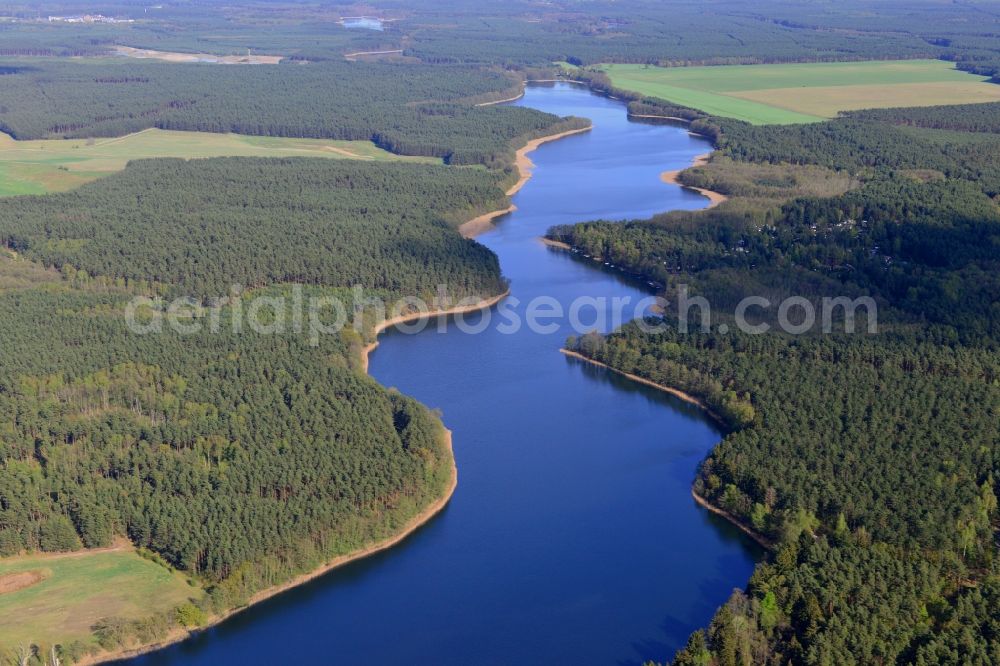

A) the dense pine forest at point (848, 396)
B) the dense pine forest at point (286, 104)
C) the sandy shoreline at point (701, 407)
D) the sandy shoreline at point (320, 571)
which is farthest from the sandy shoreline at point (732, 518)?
the dense pine forest at point (286, 104)

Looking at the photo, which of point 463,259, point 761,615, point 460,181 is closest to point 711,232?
point 463,259

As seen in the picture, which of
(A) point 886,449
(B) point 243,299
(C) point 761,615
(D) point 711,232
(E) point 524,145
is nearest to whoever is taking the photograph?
(C) point 761,615

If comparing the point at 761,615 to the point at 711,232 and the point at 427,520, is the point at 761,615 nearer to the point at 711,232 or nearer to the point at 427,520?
the point at 427,520

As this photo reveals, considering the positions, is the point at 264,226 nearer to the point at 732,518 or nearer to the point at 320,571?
the point at 320,571

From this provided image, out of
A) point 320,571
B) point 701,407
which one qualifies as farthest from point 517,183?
→ point 320,571

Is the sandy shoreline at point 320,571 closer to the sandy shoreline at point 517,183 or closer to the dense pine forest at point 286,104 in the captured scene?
the sandy shoreline at point 517,183

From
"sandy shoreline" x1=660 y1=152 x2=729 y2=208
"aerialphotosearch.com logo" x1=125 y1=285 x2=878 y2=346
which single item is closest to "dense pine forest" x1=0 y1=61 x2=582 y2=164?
"sandy shoreline" x1=660 y1=152 x2=729 y2=208
